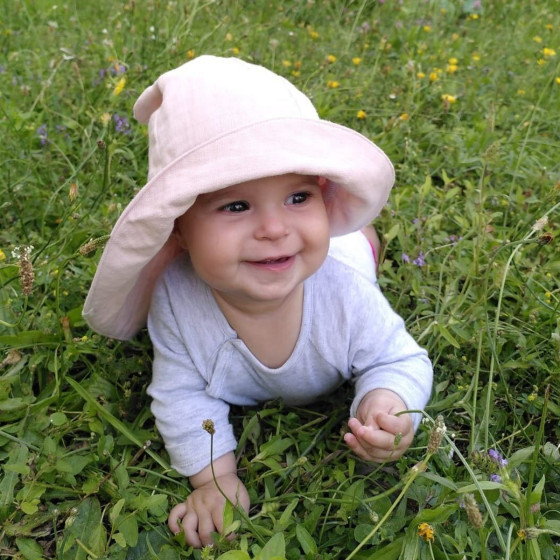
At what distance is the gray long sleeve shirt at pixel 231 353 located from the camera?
1568mm

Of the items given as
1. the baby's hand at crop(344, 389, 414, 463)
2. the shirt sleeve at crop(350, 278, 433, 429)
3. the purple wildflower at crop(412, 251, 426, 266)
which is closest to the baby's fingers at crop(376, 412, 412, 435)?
the baby's hand at crop(344, 389, 414, 463)

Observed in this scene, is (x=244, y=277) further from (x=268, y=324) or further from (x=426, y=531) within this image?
(x=426, y=531)

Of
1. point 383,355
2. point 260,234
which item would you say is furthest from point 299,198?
point 383,355

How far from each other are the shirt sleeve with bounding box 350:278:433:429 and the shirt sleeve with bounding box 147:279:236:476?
1.10 feet

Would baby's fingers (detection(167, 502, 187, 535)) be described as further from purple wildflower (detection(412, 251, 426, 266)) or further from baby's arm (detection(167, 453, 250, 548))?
purple wildflower (detection(412, 251, 426, 266))

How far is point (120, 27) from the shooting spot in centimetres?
304

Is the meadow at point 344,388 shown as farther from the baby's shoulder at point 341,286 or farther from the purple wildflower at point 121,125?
the baby's shoulder at point 341,286

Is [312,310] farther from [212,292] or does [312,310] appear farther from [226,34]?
[226,34]

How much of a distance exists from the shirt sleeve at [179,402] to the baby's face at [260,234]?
268 millimetres

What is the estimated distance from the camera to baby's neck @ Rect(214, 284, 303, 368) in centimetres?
156

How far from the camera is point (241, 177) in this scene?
1165 mm

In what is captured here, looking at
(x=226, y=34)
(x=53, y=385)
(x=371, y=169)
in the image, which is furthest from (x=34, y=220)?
(x=226, y=34)

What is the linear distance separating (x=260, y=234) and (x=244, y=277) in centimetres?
11

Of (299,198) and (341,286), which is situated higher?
(299,198)
